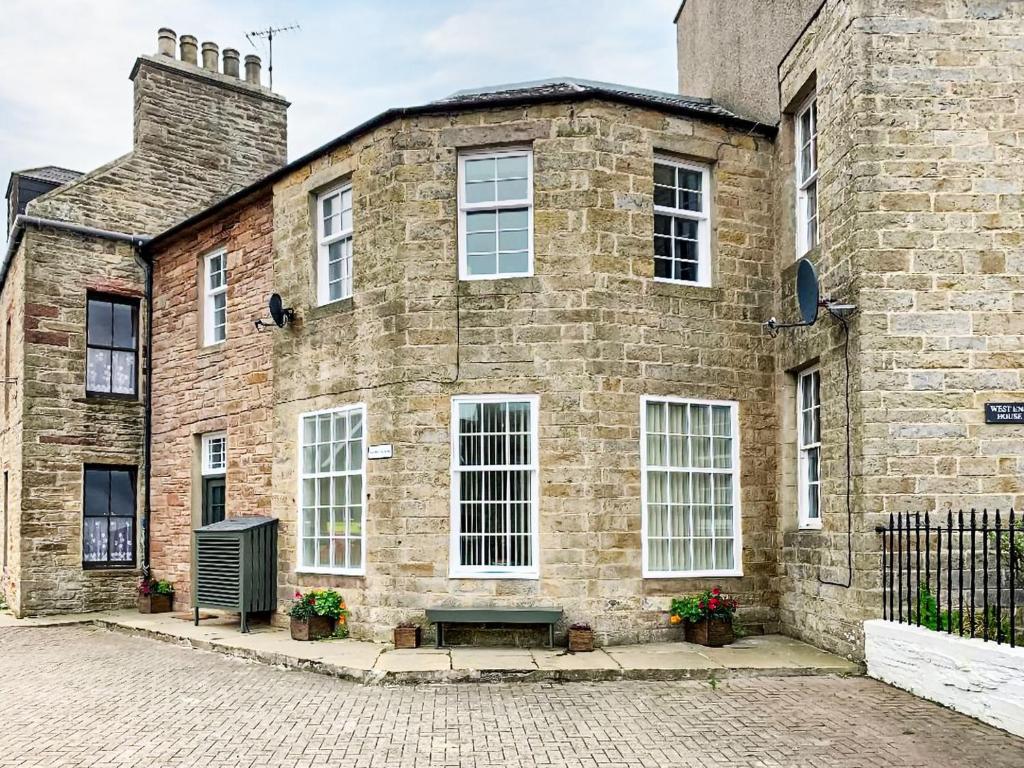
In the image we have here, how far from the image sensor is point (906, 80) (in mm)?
10320

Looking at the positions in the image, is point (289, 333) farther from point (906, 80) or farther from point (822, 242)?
point (906, 80)

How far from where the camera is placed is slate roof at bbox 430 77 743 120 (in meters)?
11.6

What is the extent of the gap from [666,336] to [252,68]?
12427 millimetres

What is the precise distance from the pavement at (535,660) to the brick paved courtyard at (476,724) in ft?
0.56

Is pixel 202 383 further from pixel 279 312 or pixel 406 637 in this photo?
pixel 406 637

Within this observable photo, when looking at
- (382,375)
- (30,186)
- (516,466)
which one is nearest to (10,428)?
(30,186)

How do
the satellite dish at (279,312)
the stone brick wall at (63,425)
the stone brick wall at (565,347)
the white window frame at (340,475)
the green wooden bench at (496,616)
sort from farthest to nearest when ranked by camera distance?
the stone brick wall at (63,425), the satellite dish at (279,312), the white window frame at (340,475), the stone brick wall at (565,347), the green wooden bench at (496,616)

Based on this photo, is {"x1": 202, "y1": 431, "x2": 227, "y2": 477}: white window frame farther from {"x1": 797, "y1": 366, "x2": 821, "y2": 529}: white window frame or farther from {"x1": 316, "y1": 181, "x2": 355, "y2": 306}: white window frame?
{"x1": 797, "y1": 366, "x2": 821, "y2": 529}: white window frame

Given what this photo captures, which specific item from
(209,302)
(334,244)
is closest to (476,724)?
(334,244)

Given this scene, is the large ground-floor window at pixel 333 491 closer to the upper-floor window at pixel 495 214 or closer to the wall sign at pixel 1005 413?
the upper-floor window at pixel 495 214

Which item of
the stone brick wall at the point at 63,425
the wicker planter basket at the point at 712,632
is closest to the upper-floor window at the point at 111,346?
the stone brick wall at the point at 63,425

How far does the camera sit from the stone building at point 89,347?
16.6m

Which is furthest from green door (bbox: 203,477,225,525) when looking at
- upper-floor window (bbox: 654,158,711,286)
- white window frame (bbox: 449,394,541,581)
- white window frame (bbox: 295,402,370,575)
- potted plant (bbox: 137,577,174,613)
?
upper-floor window (bbox: 654,158,711,286)

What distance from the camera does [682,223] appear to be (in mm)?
12227
